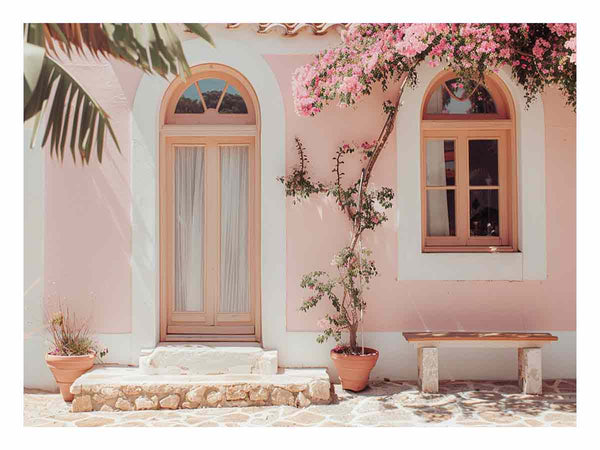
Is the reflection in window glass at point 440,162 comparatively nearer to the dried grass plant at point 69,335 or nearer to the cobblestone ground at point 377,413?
the cobblestone ground at point 377,413

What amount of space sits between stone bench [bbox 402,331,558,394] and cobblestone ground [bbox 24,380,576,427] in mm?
132

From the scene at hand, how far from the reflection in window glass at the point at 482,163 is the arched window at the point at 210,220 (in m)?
2.37

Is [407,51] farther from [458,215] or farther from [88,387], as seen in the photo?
[88,387]

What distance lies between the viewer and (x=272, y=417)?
555cm

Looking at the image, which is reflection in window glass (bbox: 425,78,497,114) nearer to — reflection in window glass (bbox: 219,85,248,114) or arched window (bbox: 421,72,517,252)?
arched window (bbox: 421,72,517,252)

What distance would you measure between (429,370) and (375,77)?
2941 mm

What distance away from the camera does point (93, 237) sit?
6.44 meters

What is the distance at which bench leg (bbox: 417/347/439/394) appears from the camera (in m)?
6.08

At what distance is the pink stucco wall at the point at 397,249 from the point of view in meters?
6.46

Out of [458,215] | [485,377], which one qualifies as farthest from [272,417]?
[458,215]

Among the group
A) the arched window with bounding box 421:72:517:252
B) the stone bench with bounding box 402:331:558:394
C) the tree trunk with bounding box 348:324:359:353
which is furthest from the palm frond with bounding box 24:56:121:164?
the stone bench with bounding box 402:331:558:394

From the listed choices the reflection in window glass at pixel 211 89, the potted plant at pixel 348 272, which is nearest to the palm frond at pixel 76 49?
the reflection in window glass at pixel 211 89

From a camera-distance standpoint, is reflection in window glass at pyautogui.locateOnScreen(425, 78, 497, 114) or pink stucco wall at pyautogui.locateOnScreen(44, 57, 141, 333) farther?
reflection in window glass at pyautogui.locateOnScreen(425, 78, 497, 114)

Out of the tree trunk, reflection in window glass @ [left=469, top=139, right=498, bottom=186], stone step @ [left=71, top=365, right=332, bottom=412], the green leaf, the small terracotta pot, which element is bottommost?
stone step @ [left=71, top=365, right=332, bottom=412]
